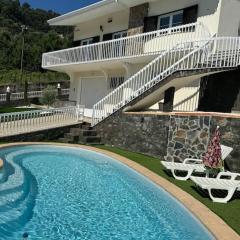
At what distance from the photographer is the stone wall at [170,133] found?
11984mm

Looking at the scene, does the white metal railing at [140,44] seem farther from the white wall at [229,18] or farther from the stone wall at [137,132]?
the stone wall at [137,132]

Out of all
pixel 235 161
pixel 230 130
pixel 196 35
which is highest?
pixel 196 35

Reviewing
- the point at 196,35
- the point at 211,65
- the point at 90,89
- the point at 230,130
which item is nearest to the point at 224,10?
the point at 196,35

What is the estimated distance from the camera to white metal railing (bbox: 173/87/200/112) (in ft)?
59.6

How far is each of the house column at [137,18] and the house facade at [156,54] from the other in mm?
54

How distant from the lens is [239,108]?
617 inches

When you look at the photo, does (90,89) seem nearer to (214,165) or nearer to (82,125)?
(82,125)

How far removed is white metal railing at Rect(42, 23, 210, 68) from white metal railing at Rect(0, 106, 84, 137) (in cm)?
380

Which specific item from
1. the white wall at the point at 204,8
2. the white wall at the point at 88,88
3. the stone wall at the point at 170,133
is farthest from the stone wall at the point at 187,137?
the white wall at the point at 88,88

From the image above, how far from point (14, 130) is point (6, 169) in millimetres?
6264

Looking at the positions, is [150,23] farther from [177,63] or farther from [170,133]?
[170,133]

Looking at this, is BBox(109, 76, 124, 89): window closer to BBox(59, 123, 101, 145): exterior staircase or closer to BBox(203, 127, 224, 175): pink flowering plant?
BBox(59, 123, 101, 145): exterior staircase

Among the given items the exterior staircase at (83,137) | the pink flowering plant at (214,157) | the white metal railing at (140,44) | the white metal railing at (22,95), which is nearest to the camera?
the pink flowering plant at (214,157)

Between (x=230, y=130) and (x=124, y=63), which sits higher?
(x=124, y=63)
